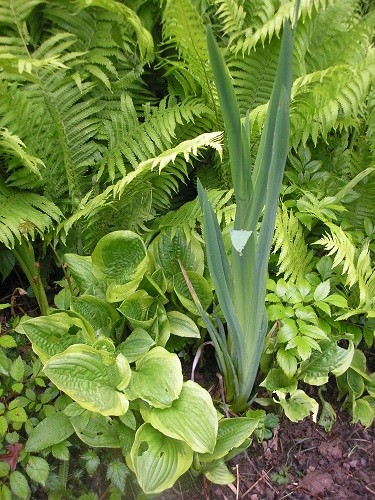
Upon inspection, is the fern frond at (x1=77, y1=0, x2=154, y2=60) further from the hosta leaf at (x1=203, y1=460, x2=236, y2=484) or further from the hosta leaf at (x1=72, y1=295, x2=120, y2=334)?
the hosta leaf at (x1=203, y1=460, x2=236, y2=484)

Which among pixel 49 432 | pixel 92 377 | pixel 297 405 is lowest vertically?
pixel 297 405

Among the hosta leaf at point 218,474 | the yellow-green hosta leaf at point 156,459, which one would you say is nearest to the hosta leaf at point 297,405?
the hosta leaf at point 218,474

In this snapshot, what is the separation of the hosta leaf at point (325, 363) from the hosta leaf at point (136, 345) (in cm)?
45

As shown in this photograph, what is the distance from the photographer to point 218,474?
1.19 meters

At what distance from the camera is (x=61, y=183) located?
1.59m

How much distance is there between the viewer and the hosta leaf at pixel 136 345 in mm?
1219

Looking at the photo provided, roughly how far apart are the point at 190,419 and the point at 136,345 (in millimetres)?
249

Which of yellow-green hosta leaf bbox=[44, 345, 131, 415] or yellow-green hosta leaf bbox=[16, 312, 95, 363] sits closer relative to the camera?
yellow-green hosta leaf bbox=[44, 345, 131, 415]

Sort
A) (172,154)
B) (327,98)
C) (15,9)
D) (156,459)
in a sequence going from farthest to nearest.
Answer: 1. (327,98)
2. (15,9)
3. (172,154)
4. (156,459)

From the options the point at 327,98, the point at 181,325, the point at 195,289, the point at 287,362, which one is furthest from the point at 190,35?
the point at 287,362

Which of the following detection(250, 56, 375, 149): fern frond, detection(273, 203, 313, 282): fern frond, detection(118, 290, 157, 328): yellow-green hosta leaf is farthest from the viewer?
detection(250, 56, 375, 149): fern frond

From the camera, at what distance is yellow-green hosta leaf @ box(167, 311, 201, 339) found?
51.7 inches

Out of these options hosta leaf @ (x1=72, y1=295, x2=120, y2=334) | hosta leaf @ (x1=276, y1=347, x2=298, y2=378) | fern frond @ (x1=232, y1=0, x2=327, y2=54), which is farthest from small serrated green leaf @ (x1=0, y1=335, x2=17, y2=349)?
fern frond @ (x1=232, y1=0, x2=327, y2=54)

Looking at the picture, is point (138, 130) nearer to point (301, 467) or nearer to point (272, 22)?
point (272, 22)
